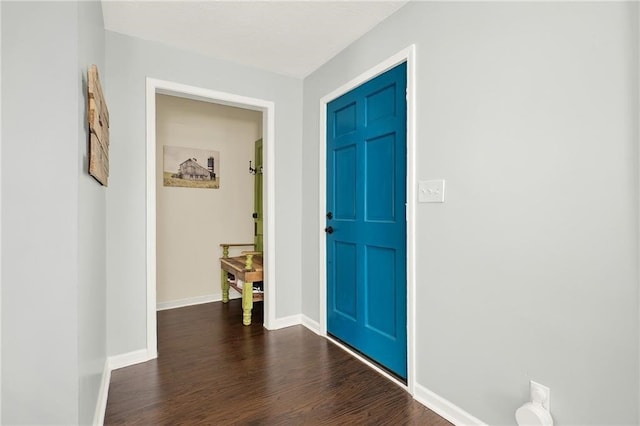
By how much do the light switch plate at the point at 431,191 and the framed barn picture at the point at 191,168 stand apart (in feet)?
Result: 8.60

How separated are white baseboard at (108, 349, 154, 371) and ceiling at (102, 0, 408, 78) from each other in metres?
2.20

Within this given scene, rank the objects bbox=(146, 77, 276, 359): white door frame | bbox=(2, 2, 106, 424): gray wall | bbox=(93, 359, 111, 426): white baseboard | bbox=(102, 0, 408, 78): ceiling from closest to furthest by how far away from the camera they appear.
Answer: bbox=(2, 2, 106, 424): gray wall → bbox=(93, 359, 111, 426): white baseboard → bbox=(102, 0, 408, 78): ceiling → bbox=(146, 77, 276, 359): white door frame

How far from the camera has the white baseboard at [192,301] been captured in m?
3.49

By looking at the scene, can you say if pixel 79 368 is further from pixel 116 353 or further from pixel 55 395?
pixel 116 353

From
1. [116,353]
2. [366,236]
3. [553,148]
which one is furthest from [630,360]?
[116,353]

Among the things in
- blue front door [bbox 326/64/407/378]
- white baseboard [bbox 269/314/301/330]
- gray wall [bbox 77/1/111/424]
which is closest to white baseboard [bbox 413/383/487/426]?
blue front door [bbox 326/64/407/378]

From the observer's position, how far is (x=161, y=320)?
313cm

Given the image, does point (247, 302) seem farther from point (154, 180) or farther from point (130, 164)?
point (130, 164)

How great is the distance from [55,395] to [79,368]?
9 cm

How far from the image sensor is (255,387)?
6.51 ft

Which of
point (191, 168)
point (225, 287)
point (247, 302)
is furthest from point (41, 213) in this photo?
point (225, 287)

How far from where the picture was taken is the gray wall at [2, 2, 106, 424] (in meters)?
1.05

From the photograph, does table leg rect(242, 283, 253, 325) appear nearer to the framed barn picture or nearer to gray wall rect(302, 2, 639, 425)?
the framed barn picture

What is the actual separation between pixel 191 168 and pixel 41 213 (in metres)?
2.65
